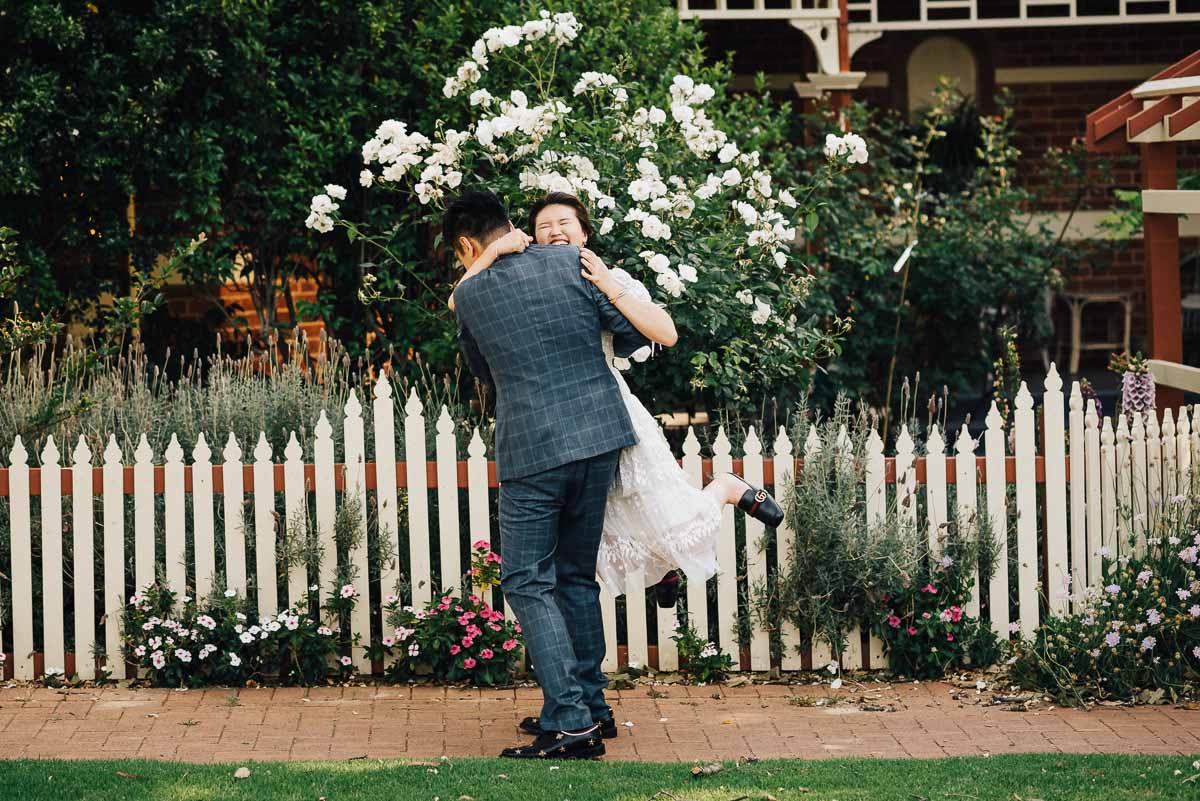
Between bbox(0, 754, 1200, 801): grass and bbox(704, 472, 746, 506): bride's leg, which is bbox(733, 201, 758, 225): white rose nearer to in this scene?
bbox(704, 472, 746, 506): bride's leg

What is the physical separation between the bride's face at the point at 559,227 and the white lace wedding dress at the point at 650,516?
171 millimetres

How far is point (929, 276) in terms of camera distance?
9961 millimetres

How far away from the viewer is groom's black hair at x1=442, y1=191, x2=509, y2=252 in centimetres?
466

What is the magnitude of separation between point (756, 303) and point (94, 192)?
402cm

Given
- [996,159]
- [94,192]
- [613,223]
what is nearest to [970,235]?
[996,159]

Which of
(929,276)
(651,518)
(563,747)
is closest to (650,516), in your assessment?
(651,518)

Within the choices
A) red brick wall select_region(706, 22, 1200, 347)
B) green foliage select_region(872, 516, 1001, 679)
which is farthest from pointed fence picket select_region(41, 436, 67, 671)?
red brick wall select_region(706, 22, 1200, 347)

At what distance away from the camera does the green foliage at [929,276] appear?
→ 952 cm

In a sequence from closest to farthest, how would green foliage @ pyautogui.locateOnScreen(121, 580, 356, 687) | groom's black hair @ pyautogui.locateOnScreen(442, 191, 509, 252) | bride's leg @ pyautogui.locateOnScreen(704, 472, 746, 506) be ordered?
groom's black hair @ pyautogui.locateOnScreen(442, 191, 509, 252) < bride's leg @ pyautogui.locateOnScreen(704, 472, 746, 506) < green foliage @ pyautogui.locateOnScreen(121, 580, 356, 687)

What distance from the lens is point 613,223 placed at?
6.24 metres

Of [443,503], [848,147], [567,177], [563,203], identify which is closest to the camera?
[563,203]

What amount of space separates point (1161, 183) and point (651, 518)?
3.76 metres

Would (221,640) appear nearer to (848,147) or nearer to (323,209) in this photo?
(323,209)

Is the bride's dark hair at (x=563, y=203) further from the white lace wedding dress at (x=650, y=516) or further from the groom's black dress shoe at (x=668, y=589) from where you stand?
the groom's black dress shoe at (x=668, y=589)
